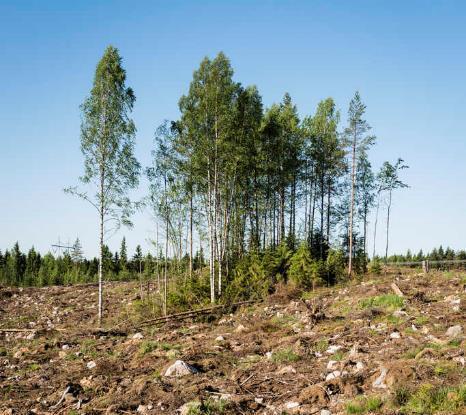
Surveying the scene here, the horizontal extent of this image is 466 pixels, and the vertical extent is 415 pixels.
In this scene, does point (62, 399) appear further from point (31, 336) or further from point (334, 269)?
point (334, 269)

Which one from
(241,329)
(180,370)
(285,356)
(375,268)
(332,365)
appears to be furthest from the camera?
(375,268)

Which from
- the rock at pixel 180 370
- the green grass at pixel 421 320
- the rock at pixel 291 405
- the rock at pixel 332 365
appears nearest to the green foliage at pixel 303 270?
the green grass at pixel 421 320

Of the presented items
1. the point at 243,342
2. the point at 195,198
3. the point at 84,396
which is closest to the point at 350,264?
the point at 195,198

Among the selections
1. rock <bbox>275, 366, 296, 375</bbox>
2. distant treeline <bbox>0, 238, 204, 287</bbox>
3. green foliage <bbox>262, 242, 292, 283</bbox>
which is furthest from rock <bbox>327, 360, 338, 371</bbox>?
distant treeline <bbox>0, 238, 204, 287</bbox>

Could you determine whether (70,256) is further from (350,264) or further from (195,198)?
(350,264)

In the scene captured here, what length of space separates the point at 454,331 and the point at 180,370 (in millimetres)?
6255

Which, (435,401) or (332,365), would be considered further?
(332,365)

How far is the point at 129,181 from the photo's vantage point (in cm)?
2286

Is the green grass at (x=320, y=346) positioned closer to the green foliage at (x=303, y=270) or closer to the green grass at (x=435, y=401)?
the green grass at (x=435, y=401)

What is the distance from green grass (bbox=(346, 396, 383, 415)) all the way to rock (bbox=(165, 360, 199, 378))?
4355 mm

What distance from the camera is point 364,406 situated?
6.30 meters

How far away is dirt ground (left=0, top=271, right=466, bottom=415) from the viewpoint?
284 inches

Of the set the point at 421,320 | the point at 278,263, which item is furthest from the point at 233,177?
the point at 421,320

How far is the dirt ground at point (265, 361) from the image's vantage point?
7.20 m
